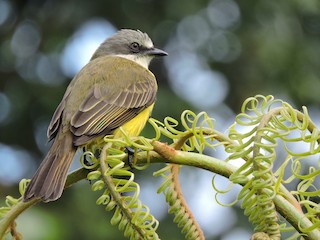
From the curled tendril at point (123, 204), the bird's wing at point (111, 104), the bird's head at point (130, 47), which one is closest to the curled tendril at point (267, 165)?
the curled tendril at point (123, 204)

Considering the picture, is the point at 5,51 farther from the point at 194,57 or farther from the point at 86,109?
the point at 86,109

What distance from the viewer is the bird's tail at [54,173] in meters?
2.07

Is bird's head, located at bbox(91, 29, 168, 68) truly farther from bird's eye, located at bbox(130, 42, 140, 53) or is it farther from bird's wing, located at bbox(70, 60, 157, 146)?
bird's wing, located at bbox(70, 60, 157, 146)

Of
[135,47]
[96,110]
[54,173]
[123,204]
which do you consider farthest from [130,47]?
[123,204]

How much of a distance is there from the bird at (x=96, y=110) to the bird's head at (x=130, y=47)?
0.05 metres

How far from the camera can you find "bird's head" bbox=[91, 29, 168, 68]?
4.45m

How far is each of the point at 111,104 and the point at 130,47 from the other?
1.21m

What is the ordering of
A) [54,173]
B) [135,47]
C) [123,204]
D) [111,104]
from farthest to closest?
[135,47] → [111,104] → [54,173] → [123,204]

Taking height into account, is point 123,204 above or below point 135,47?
above

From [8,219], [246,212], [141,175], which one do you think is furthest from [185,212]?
[141,175]

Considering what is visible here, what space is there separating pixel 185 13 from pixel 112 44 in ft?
6.00

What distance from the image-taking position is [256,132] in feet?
5.24

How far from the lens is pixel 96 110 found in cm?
327

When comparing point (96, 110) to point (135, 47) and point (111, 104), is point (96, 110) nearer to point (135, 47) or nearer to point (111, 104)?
point (111, 104)
